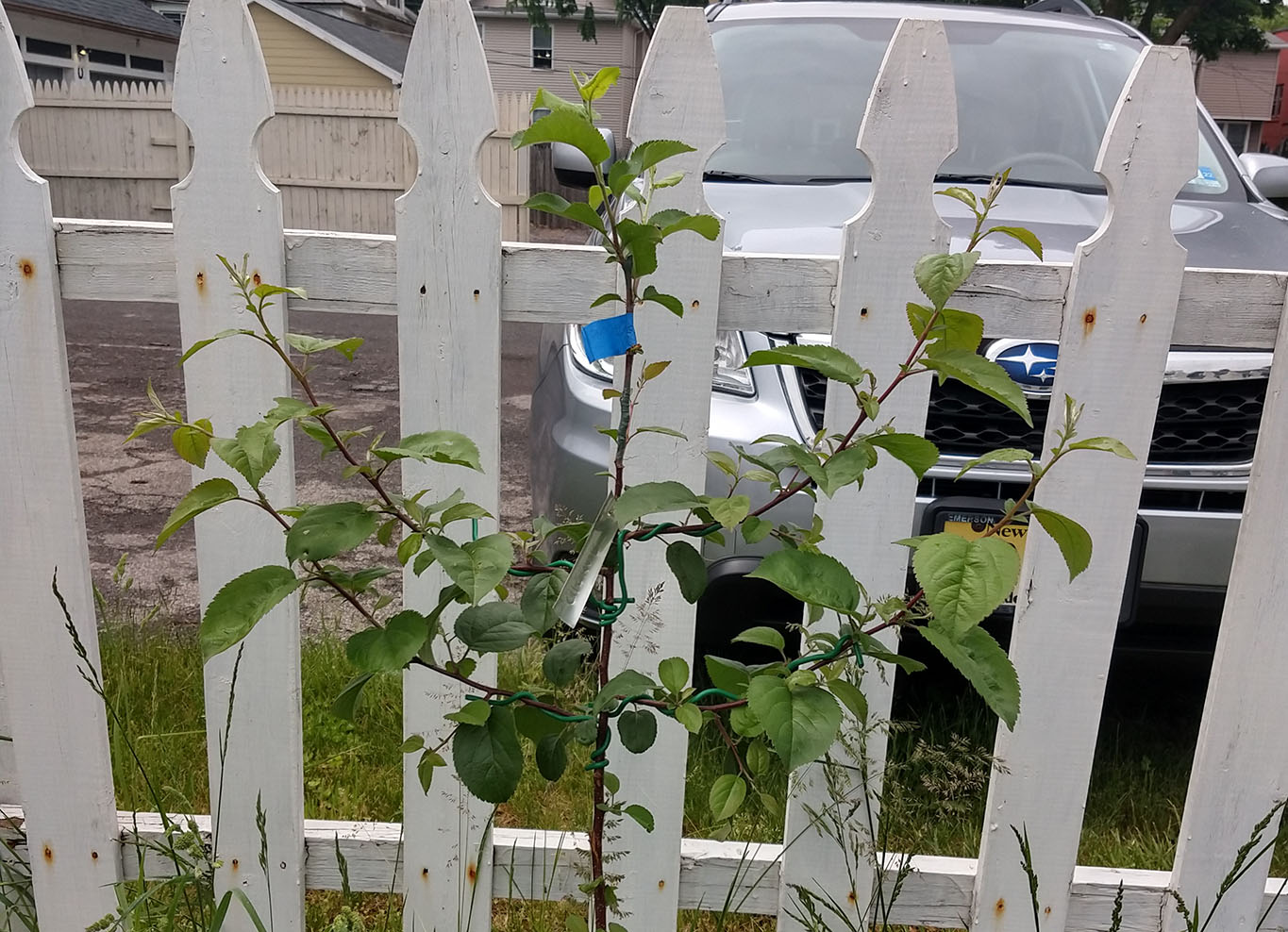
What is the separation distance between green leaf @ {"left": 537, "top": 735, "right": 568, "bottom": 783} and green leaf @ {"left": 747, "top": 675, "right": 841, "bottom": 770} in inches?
11.4

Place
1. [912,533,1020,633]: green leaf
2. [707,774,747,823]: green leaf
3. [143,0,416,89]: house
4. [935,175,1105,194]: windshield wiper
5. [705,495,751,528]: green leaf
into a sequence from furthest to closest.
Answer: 1. [143,0,416,89]: house
2. [935,175,1105,194]: windshield wiper
3. [707,774,747,823]: green leaf
4. [705,495,751,528]: green leaf
5. [912,533,1020,633]: green leaf

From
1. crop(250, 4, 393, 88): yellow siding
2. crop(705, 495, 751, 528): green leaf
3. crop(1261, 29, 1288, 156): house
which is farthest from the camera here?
crop(1261, 29, 1288, 156): house

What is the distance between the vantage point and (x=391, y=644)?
127 centimetres

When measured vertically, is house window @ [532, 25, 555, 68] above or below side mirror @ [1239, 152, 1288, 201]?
above

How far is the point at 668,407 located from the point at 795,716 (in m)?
0.61

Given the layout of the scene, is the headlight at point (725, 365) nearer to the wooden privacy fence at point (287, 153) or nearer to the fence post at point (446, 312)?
the fence post at point (446, 312)

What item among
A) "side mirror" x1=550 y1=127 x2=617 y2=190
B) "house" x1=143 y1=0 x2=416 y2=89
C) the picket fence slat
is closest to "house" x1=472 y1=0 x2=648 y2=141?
"house" x1=143 y1=0 x2=416 y2=89

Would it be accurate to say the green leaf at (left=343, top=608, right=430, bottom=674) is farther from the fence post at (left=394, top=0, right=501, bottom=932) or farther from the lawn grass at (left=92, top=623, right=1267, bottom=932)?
the lawn grass at (left=92, top=623, right=1267, bottom=932)

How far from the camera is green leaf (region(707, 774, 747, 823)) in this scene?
4.59ft

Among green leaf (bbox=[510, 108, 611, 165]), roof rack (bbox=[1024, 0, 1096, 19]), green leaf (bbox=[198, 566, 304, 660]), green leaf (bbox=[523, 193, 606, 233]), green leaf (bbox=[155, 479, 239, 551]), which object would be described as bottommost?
green leaf (bbox=[198, 566, 304, 660])

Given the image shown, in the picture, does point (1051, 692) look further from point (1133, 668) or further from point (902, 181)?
point (1133, 668)

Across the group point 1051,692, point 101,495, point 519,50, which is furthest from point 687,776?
point 519,50

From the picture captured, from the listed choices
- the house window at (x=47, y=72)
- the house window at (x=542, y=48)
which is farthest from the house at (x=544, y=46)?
the house window at (x=47, y=72)

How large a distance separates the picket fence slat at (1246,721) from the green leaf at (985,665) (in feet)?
2.49
